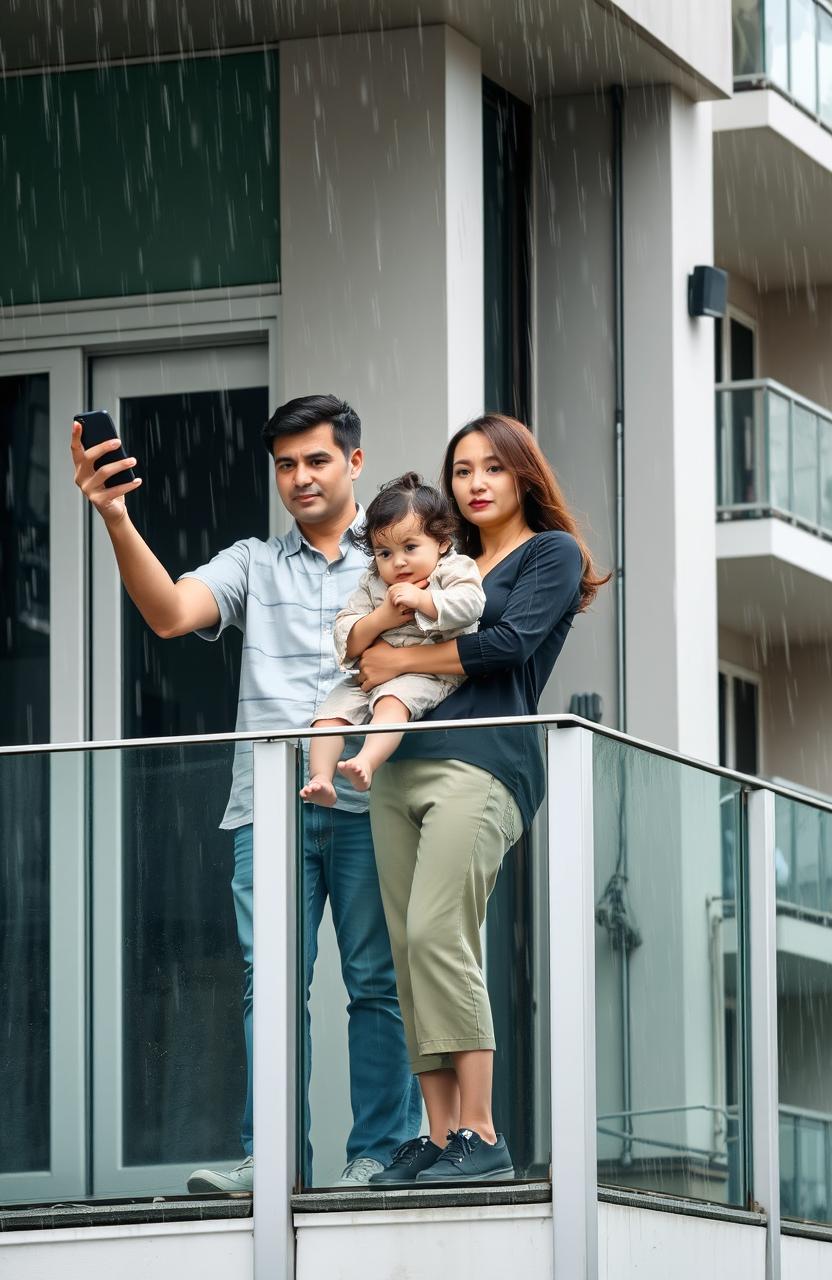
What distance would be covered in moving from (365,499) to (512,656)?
3.67 metres

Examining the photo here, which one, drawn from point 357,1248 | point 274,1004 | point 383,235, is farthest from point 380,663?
point 383,235

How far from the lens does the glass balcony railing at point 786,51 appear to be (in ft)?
51.2

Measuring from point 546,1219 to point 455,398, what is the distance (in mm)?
4452

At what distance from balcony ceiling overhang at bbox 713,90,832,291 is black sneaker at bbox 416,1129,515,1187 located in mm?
10652

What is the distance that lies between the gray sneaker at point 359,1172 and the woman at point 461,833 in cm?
3

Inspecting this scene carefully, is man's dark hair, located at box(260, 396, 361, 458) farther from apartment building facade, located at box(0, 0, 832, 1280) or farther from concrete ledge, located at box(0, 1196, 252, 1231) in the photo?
concrete ledge, located at box(0, 1196, 252, 1231)

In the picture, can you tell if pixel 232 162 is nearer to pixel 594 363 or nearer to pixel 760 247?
pixel 594 363

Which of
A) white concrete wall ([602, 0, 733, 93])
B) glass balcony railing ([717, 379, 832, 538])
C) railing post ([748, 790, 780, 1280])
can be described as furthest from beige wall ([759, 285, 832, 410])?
railing post ([748, 790, 780, 1280])

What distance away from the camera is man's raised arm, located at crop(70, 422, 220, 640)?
5945 mm

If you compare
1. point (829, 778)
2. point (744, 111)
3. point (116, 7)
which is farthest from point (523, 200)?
point (829, 778)

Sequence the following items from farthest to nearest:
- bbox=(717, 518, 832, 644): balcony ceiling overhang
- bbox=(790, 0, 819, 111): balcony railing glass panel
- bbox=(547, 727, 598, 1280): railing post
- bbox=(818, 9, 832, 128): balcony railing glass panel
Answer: bbox=(717, 518, 832, 644): balcony ceiling overhang → bbox=(818, 9, 832, 128): balcony railing glass panel → bbox=(790, 0, 819, 111): balcony railing glass panel → bbox=(547, 727, 598, 1280): railing post

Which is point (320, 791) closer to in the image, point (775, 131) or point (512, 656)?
point (512, 656)

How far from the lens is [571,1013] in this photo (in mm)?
5773

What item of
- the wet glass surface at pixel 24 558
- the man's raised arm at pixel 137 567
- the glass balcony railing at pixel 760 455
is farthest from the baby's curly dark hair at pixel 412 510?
the glass balcony railing at pixel 760 455
